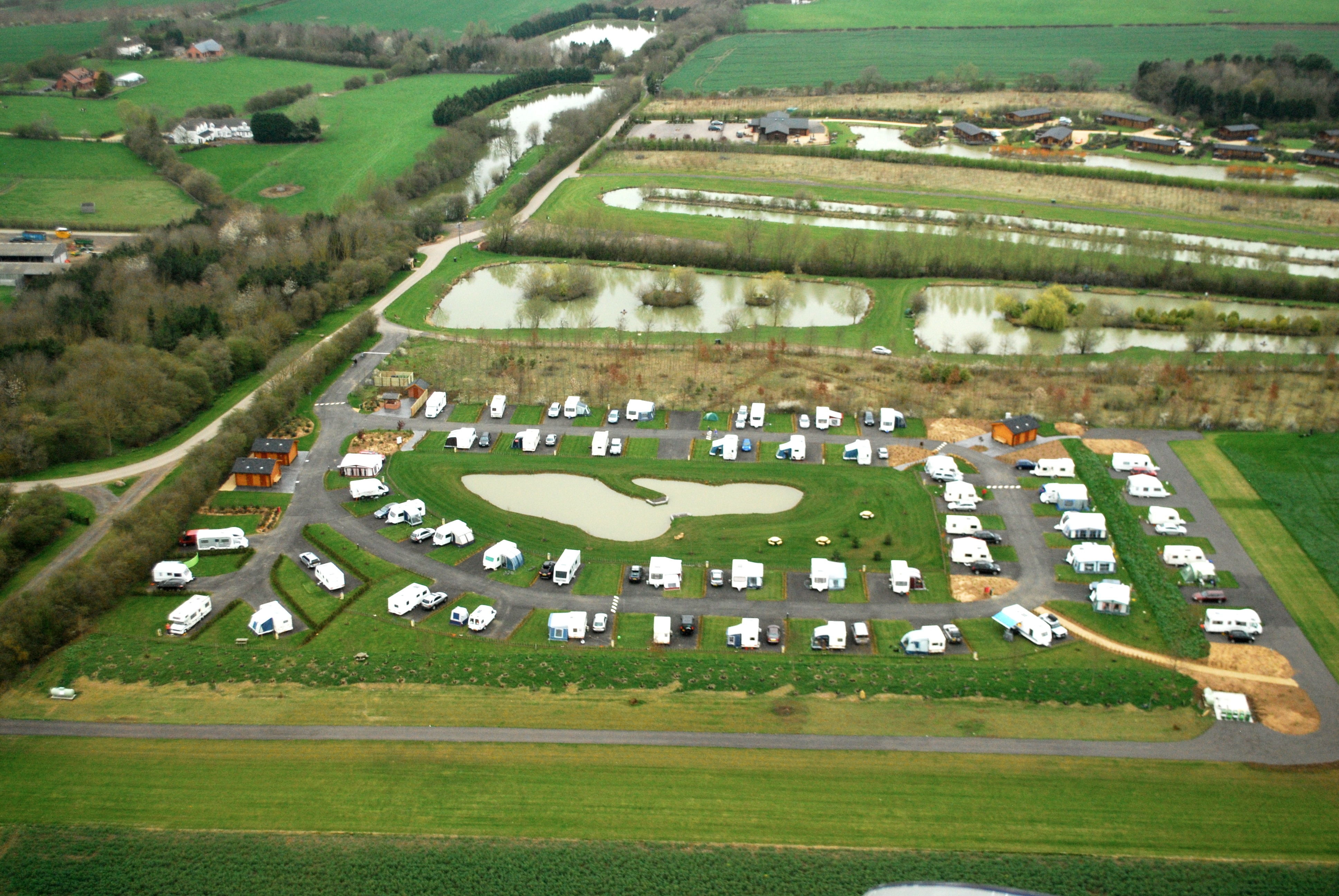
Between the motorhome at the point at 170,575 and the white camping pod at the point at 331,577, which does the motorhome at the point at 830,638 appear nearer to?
the white camping pod at the point at 331,577

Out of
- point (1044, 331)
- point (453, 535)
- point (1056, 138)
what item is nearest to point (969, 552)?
point (453, 535)

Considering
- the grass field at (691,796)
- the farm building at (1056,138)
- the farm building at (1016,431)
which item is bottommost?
the grass field at (691,796)

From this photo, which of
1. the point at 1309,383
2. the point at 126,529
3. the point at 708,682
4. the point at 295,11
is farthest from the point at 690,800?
the point at 295,11

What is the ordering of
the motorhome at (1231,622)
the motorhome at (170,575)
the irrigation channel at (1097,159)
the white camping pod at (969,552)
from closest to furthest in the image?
the motorhome at (1231,622) < the motorhome at (170,575) < the white camping pod at (969,552) < the irrigation channel at (1097,159)

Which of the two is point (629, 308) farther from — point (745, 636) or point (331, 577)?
point (745, 636)

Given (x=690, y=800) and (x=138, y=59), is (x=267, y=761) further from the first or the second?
(x=138, y=59)

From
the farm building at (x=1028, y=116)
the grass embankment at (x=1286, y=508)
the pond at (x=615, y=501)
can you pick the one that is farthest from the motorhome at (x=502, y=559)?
the farm building at (x=1028, y=116)
